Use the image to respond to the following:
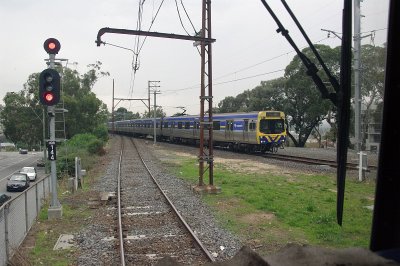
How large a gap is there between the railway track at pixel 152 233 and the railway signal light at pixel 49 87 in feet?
10.4

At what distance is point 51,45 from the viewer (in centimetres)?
1021

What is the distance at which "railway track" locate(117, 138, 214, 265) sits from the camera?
24.0 ft

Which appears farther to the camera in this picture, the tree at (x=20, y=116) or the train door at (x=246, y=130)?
the tree at (x=20, y=116)

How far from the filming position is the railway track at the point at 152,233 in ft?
24.0

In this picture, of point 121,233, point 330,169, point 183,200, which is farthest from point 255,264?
point 330,169

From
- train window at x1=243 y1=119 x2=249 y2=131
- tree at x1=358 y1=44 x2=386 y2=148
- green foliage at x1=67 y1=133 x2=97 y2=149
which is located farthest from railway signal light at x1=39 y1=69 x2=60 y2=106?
green foliage at x1=67 y1=133 x2=97 y2=149

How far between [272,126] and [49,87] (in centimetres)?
1992

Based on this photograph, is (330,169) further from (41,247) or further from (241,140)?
(41,247)

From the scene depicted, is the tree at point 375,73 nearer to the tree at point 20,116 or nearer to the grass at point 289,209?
the grass at point 289,209

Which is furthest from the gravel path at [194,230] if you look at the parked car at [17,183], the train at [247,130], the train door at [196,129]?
the parked car at [17,183]

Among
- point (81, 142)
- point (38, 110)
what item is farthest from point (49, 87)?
point (38, 110)

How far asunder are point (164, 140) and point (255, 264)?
178 ft

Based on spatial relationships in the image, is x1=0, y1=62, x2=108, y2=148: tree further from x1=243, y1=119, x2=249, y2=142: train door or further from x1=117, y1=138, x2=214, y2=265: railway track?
x1=117, y1=138, x2=214, y2=265: railway track

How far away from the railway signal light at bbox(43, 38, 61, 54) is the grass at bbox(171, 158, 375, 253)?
5.60m
